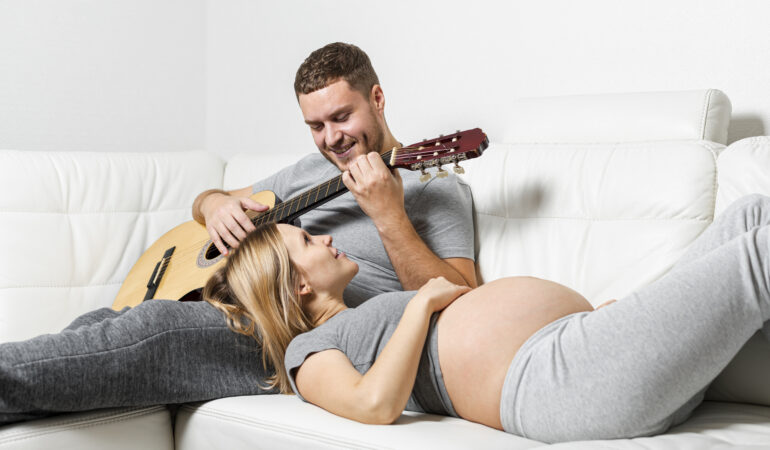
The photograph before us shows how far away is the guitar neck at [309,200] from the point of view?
166cm

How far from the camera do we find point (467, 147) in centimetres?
147

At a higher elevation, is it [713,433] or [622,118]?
[622,118]

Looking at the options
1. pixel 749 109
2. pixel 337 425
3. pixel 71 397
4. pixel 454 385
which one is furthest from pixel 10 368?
pixel 749 109

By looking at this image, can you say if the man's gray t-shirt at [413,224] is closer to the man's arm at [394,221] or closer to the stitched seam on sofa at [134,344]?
the man's arm at [394,221]

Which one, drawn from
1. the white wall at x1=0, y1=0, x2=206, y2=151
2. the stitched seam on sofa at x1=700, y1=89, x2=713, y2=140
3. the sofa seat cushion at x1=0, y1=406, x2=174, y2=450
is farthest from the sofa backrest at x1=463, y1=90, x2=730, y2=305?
the white wall at x1=0, y1=0, x2=206, y2=151

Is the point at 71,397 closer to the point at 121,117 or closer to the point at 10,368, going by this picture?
the point at 10,368

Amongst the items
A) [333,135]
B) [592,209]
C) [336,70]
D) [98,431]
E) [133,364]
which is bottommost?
[98,431]

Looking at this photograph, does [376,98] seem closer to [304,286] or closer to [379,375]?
Answer: [304,286]

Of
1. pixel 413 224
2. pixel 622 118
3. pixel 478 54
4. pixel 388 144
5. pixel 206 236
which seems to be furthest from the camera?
pixel 478 54

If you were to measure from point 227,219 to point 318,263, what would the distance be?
0.47 meters

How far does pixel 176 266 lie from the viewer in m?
1.93

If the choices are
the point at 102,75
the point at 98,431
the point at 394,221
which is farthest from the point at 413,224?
the point at 102,75

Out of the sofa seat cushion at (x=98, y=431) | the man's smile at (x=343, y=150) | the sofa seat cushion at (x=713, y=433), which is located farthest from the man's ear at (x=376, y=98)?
the sofa seat cushion at (x=713, y=433)

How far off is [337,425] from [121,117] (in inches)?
80.4
